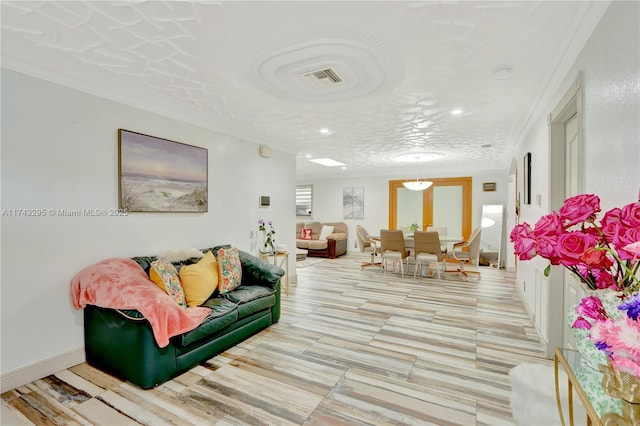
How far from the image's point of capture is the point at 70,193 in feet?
8.32

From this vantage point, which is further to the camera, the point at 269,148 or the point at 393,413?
the point at 269,148

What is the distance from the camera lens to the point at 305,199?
33.0ft

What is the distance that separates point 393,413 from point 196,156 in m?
3.20

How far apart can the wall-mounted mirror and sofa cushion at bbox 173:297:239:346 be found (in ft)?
20.7

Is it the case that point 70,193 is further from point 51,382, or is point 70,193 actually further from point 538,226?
point 538,226

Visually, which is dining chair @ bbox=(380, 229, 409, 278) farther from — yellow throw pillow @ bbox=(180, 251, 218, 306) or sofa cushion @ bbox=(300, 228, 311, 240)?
yellow throw pillow @ bbox=(180, 251, 218, 306)

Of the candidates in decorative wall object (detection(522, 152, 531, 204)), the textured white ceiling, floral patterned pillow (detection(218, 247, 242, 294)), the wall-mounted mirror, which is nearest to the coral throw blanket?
floral patterned pillow (detection(218, 247, 242, 294))

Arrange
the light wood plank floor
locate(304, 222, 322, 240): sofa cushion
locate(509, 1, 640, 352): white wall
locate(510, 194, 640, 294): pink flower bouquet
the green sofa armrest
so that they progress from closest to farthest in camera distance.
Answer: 1. locate(510, 194, 640, 294): pink flower bouquet
2. locate(509, 1, 640, 352): white wall
3. the light wood plank floor
4. the green sofa armrest
5. locate(304, 222, 322, 240): sofa cushion

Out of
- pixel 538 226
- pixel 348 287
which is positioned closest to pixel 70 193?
pixel 538 226

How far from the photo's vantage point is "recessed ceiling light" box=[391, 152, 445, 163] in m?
5.85

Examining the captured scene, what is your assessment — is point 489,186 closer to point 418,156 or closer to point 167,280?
point 418,156

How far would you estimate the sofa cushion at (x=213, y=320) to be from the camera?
2.40m

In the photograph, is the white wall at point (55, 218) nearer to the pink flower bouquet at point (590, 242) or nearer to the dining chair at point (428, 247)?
the pink flower bouquet at point (590, 242)

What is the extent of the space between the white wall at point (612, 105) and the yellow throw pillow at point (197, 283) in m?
2.96
